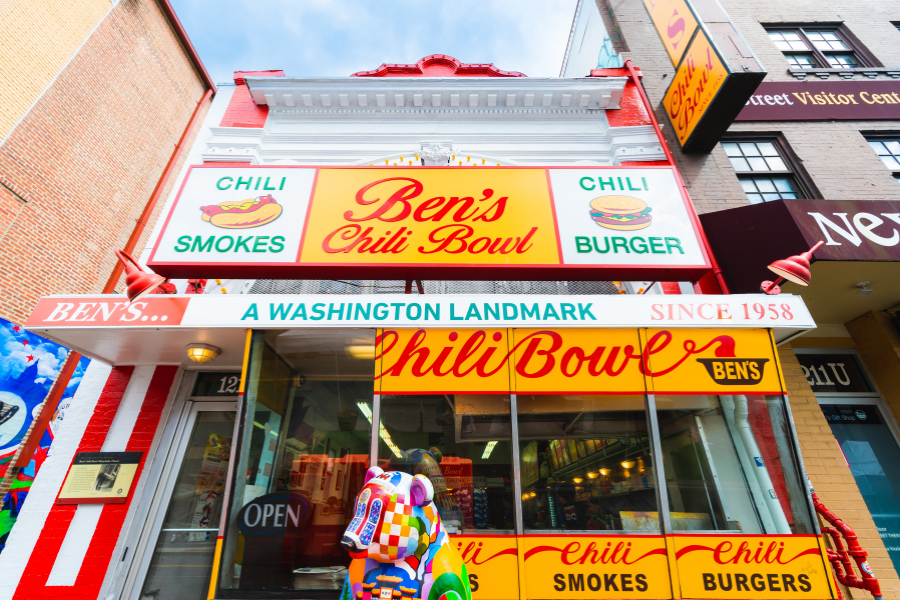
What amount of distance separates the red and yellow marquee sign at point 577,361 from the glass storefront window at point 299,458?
1.95 ft

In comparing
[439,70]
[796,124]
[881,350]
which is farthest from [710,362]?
[439,70]

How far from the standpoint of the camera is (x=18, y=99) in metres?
10.2

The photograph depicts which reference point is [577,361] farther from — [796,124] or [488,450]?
[796,124]

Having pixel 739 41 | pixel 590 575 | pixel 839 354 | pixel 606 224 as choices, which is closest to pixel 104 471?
pixel 590 575

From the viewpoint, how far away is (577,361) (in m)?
4.55

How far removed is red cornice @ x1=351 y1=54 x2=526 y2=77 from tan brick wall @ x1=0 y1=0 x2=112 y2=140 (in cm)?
909

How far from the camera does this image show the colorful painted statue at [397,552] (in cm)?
285

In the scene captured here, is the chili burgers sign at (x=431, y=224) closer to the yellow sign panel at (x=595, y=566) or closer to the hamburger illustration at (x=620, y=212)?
the hamburger illustration at (x=620, y=212)

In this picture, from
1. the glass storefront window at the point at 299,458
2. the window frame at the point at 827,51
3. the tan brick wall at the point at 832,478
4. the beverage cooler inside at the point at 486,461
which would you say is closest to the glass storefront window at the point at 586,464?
the beverage cooler inside at the point at 486,461

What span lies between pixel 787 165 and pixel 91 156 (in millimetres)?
18093

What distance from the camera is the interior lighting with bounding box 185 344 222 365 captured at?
5134 millimetres

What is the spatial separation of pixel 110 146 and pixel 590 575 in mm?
17181

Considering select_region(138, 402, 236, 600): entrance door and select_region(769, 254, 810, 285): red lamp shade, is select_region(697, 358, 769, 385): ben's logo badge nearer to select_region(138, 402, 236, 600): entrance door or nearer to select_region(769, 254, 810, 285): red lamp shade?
select_region(769, 254, 810, 285): red lamp shade

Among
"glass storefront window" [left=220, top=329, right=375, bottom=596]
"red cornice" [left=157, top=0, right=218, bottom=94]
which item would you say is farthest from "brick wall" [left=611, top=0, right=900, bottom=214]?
"red cornice" [left=157, top=0, right=218, bottom=94]
